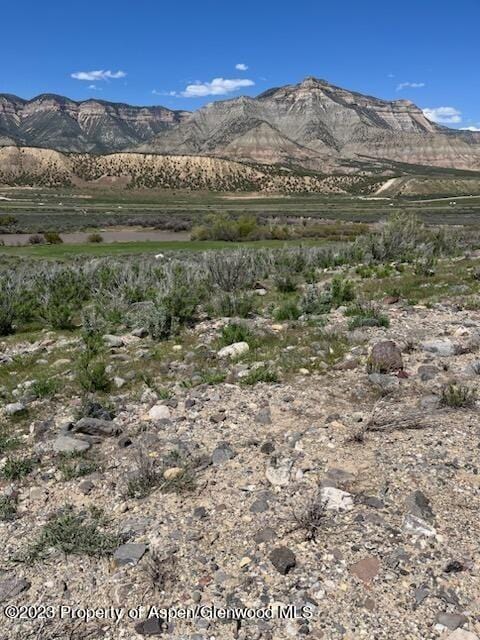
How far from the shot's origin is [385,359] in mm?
7555

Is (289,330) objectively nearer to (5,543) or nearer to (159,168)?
(5,543)

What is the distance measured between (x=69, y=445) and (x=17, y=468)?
58 centimetres

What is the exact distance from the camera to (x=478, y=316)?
1019 cm

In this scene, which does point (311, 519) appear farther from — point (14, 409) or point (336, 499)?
point (14, 409)

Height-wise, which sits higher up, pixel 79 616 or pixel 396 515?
pixel 396 515

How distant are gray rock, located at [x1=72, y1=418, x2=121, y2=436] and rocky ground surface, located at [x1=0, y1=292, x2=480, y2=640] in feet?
0.07

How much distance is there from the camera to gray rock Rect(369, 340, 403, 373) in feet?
24.5

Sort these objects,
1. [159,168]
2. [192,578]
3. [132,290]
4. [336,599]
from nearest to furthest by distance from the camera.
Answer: [336,599]
[192,578]
[132,290]
[159,168]

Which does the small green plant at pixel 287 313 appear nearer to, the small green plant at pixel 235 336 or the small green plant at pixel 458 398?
the small green plant at pixel 235 336

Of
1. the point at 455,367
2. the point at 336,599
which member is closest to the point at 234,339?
the point at 455,367

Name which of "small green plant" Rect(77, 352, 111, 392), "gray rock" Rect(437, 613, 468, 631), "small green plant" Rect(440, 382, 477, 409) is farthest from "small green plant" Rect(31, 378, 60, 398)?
"gray rock" Rect(437, 613, 468, 631)

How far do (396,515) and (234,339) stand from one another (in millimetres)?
5264

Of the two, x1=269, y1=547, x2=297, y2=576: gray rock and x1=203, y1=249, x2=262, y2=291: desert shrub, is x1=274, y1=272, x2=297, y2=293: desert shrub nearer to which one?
x1=203, y1=249, x2=262, y2=291: desert shrub

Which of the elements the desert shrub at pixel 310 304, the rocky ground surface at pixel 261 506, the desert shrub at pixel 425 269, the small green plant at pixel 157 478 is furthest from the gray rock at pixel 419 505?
the desert shrub at pixel 425 269
